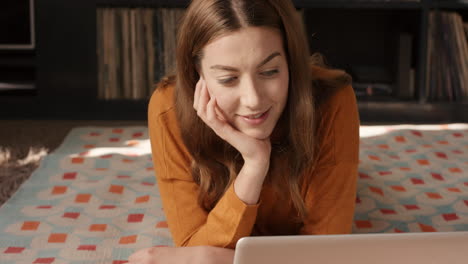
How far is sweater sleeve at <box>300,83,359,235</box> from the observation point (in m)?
1.21

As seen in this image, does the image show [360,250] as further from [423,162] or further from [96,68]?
[96,68]

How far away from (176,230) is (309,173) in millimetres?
272

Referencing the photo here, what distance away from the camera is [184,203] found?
48.6 inches

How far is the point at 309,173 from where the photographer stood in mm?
1267

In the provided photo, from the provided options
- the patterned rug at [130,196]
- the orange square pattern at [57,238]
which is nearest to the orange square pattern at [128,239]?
the patterned rug at [130,196]

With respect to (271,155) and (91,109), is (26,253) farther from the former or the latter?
(91,109)

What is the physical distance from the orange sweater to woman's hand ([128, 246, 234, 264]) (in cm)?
4

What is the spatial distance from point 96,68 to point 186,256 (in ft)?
5.39

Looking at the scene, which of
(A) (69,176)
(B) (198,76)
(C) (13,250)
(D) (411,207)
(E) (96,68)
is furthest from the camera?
(E) (96,68)

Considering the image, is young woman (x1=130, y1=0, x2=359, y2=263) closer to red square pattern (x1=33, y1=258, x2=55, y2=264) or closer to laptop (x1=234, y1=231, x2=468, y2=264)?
red square pattern (x1=33, y1=258, x2=55, y2=264)

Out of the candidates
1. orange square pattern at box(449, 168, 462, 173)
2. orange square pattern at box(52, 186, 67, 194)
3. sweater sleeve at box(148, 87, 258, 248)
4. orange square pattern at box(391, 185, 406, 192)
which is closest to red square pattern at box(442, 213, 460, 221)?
orange square pattern at box(391, 185, 406, 192)

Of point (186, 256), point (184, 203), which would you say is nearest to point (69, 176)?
point (184, 203)

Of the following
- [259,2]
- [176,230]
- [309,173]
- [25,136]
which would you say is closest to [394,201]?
[309,173]

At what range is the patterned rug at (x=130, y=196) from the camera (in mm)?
1352
